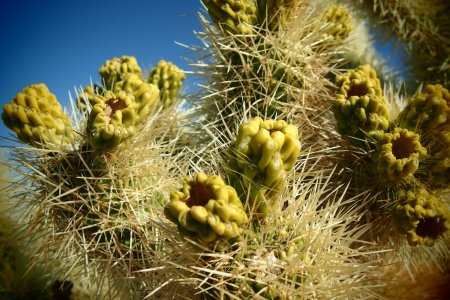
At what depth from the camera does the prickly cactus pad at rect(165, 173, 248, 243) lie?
103cm

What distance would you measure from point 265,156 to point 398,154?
0.71 metres

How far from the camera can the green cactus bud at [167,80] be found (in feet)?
8.57

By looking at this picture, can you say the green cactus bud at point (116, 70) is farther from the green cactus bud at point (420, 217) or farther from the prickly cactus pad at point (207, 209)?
the green cactus bud at point (420, 217)

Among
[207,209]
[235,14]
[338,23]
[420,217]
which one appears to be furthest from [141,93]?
[338,23]

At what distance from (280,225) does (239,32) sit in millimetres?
1063

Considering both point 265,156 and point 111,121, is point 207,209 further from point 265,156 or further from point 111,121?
point 111,121

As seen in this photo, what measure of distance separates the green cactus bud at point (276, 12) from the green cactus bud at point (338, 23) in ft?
1.24

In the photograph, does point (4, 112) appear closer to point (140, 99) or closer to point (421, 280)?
point (140, 99)

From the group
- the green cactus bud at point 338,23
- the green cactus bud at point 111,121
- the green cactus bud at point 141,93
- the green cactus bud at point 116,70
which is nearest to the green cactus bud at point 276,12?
the green cactus bud at point 338,23

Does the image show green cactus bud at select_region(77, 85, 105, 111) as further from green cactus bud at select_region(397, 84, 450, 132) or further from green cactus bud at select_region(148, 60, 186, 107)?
green cactus bud at select_region(397, 84, 450, 132)

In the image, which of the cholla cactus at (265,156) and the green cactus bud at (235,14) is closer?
the cholla cactus at (265,156)

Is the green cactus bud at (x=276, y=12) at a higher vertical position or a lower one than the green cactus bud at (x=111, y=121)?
higher

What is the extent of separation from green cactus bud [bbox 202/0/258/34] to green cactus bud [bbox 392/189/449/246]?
3.50ft

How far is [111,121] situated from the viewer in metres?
1.48
